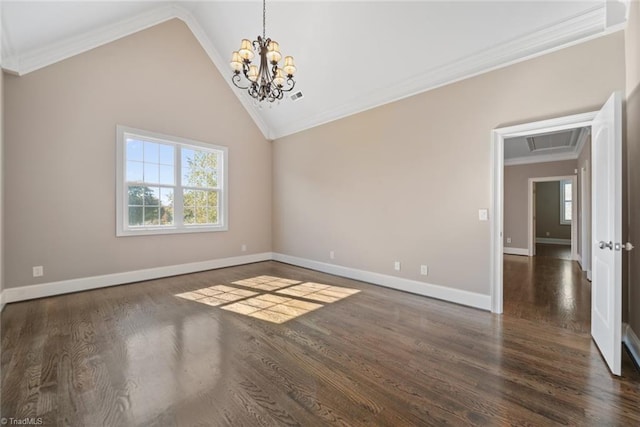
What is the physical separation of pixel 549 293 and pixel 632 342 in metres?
1.76

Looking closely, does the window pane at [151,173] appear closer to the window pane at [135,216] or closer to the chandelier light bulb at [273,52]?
the window pane at [135,216]

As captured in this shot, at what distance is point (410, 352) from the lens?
2.28m

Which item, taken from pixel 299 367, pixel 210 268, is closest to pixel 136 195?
pixel 210 268

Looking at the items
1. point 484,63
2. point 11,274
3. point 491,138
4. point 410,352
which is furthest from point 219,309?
point 484,63

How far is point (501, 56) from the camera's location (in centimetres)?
308

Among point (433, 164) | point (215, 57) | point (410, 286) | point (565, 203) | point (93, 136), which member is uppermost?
point (215, 57)

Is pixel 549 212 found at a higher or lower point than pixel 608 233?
higher

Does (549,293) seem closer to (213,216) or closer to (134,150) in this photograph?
(213,216)

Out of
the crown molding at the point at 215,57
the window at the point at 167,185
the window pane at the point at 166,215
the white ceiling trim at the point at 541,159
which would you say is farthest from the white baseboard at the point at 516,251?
the window pane at the point at 166,215

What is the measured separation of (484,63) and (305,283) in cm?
377

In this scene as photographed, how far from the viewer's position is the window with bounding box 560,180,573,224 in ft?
32.6

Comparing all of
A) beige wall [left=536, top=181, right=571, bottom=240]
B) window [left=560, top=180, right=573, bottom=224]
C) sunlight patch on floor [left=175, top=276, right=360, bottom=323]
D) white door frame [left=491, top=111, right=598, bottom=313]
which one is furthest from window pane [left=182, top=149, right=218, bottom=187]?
window [left=560, top=180, right=573, bottom=224]

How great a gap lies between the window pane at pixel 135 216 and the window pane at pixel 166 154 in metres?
0.91

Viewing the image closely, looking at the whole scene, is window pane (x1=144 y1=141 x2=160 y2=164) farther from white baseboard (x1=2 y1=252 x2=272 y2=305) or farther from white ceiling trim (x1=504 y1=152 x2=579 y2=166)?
white ceiling trim (x1=504 y1=152 x2=579 y2=166)
